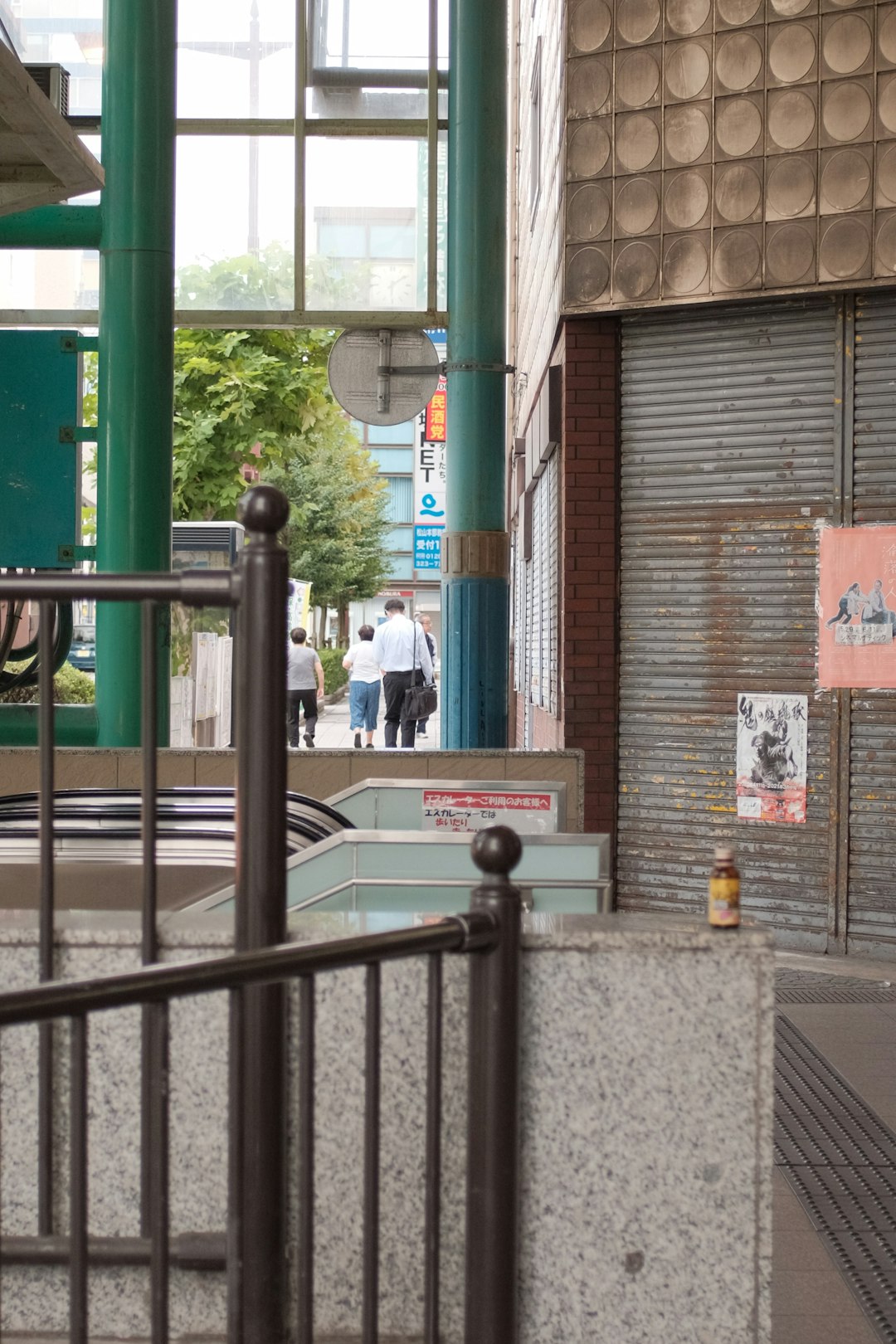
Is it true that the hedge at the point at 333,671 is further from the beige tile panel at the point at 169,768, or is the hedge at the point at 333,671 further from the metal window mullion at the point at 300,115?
the beige tile panel at the point at 169,768

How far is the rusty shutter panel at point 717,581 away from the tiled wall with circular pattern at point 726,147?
1.17ft

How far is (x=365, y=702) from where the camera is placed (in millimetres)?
19766

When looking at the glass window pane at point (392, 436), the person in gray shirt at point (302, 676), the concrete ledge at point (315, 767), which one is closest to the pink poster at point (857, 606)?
the concrete ledge at point (315, 767)

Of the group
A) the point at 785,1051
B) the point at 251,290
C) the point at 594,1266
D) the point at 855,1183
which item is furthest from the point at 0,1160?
the point at 251,290

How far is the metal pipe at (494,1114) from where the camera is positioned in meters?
2.35

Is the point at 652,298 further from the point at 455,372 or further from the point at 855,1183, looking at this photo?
the point at 855,1183

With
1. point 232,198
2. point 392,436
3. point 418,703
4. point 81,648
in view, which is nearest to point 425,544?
point 418,703

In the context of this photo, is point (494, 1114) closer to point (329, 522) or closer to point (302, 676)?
point (302, 676)

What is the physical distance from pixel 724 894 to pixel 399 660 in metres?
14.7

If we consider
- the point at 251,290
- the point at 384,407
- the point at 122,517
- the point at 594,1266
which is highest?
the point at 251,290

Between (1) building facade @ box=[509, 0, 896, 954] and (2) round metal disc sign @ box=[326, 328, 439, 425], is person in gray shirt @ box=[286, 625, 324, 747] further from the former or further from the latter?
(1) building facade @ box=[509, 0, 896, 954]

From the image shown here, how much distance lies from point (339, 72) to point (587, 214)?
297 centimetres

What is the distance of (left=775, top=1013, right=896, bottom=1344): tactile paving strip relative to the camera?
399 cm

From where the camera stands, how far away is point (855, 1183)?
15.4ft
